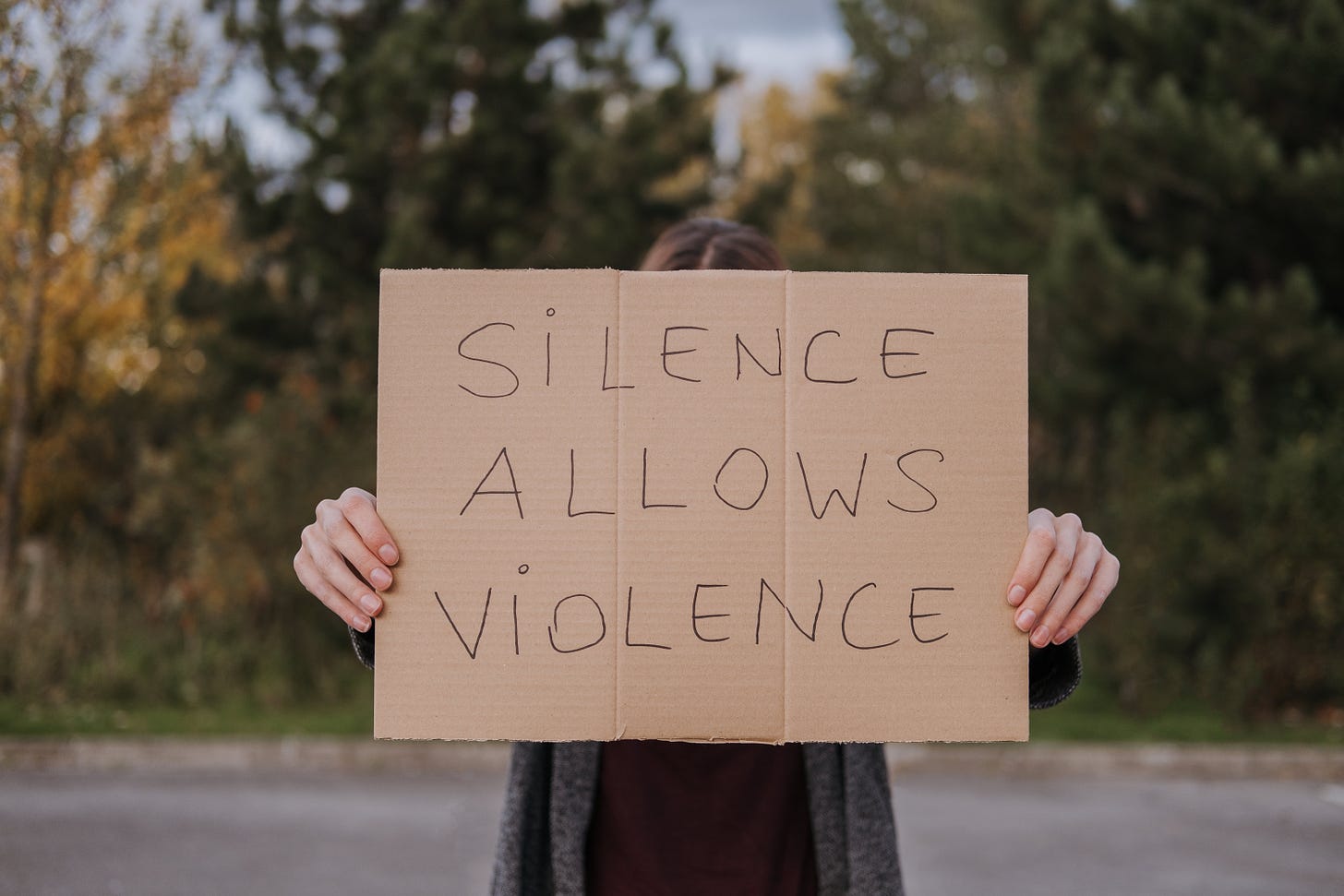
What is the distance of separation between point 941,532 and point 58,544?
13854 millimetres

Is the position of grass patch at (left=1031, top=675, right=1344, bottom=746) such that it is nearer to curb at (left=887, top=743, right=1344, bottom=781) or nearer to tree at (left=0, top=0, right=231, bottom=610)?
curb at (left=887, top=743, right=1344, bottom=781)

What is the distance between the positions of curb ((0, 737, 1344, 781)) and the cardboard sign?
6.58 m

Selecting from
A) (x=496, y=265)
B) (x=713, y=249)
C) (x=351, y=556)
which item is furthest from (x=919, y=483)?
(x=496, y=265)

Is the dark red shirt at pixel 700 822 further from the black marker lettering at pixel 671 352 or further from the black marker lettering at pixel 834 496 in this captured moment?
the black marker lettering at pixel 671 352

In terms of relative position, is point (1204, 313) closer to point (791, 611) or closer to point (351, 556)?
point (791, 611)

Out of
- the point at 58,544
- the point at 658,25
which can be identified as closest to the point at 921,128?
the point at 658,25

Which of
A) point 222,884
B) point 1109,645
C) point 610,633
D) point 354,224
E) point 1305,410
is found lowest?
point 222,884

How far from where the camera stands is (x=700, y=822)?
1803 mm

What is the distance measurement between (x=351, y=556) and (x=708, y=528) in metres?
0.43

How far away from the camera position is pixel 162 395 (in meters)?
13.9

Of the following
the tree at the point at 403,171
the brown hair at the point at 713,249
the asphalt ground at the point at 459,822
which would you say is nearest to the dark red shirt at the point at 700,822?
the brown hair at the point at 713,249

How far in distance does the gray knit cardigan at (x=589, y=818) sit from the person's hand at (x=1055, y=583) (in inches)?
8.8

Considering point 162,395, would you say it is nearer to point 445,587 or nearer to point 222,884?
point 222,884

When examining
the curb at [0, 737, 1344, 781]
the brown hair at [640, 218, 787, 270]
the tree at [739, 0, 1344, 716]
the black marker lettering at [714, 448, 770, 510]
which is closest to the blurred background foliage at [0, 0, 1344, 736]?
the tree at [739, 0, 1344, 716]
